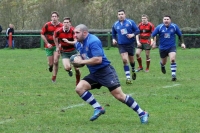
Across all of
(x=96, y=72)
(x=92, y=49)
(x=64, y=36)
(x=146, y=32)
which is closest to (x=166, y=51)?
(x=64, y=36)

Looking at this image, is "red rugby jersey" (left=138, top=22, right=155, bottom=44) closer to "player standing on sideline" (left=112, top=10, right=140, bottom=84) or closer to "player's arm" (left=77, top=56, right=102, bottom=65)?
"player standing on sideline" (left=112, top=10, right=140, bottom=84)

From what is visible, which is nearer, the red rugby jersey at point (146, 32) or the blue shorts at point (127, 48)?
the blue shorts at point (127, 48)

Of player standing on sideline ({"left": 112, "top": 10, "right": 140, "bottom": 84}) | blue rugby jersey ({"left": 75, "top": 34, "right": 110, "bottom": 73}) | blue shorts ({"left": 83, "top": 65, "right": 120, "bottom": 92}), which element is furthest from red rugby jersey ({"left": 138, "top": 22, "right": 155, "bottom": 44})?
blue rugby jersey ({"left": 75, "top": 34, "right": 110, "bottom": 73})

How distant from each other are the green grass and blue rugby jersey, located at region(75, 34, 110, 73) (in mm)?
990

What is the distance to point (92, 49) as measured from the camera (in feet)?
30.9

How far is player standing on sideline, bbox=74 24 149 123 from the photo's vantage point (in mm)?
9422

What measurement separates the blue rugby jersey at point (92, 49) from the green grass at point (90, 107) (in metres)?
0.99

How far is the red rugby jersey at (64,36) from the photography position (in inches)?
610

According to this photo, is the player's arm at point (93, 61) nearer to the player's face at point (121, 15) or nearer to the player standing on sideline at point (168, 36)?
the player's face at point (121, 15)

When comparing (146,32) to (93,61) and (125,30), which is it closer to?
(125,30)

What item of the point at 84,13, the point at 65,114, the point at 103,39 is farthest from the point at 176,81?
the point at 84,13

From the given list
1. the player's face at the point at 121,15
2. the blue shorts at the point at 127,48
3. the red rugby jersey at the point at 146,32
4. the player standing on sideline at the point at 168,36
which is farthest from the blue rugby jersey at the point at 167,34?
the red rugby jersey at the point at 146,32

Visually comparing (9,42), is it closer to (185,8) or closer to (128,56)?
(185,8)

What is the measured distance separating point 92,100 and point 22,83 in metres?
6.88
